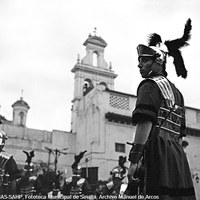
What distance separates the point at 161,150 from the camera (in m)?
3.13

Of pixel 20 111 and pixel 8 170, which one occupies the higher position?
pixel 20 111

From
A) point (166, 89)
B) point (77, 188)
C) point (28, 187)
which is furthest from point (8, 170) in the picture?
point (166, 89)

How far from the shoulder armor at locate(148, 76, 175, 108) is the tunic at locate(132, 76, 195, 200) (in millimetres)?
33

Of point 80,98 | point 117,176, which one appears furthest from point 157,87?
point 80,98

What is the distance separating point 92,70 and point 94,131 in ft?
40.5

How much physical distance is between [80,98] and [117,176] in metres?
23.3

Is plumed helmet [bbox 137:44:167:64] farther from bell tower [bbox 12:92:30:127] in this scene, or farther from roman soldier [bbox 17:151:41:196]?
bell tower [bbox 12:92:30:127]

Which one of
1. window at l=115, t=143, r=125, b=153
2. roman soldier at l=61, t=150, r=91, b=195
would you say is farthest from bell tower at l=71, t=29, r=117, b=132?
roman soldier at l=61, t=150, r=91, b=195

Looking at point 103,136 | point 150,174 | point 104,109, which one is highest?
point 104,109

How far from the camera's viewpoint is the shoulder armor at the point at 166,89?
3378 mm

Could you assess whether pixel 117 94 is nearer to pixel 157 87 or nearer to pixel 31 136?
pixel 31 136

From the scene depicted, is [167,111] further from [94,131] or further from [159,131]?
[94,131]

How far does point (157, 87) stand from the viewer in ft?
10.9

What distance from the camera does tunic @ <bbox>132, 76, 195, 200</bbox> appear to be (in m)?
3.02
